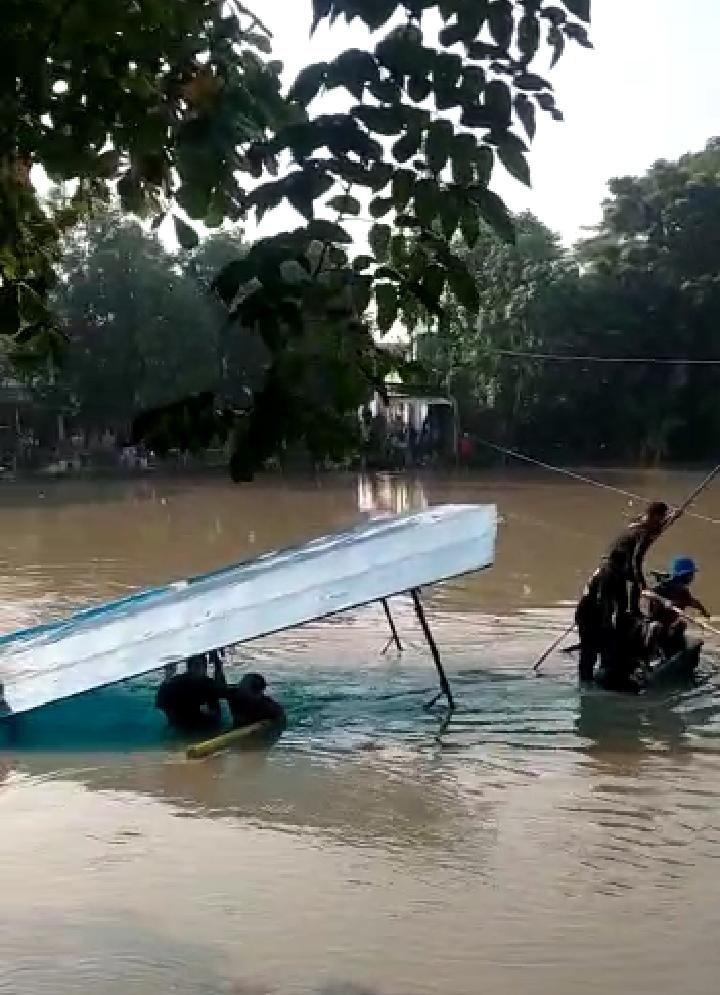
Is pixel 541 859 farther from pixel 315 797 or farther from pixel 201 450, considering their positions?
pixel 201 450

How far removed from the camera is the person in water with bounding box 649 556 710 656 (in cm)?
1085

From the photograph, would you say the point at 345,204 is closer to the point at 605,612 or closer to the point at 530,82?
the point at 530,82

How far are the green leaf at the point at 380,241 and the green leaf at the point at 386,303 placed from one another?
0.16 feet

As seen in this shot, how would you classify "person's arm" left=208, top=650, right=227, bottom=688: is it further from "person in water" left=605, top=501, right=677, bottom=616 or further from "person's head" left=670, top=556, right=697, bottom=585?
"person's head" left=670, top=556, right=697, bottom=585

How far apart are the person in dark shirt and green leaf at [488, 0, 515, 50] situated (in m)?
7.07

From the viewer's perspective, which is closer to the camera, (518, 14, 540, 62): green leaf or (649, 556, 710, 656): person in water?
(518, 14, 540, 62): green leaf

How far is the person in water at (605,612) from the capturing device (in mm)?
10203

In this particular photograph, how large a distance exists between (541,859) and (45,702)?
335 cm

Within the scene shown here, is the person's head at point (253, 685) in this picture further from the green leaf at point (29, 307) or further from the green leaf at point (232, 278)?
the green leaf at point (232, 278)

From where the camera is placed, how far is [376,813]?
7688 millimetres

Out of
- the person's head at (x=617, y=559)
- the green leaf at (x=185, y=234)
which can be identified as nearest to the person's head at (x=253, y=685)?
the person's head at (x=617, y=559)

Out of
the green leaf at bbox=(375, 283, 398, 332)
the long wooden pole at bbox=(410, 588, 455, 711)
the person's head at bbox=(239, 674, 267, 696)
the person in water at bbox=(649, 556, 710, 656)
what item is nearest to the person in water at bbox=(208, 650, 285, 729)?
the person's head at bbox=(239, 674, 267, 696)

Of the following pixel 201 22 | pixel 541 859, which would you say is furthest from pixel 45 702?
pixel 201 22

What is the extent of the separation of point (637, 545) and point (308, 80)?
809cm
